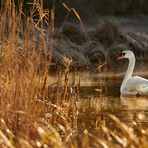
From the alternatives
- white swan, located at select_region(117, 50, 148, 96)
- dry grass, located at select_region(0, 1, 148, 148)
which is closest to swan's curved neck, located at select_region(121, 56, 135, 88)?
white swan, located at select_region(117, 50, 148, 96)

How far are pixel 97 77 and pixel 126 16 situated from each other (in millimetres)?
13975

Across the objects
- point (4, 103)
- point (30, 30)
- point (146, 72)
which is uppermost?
point (30, 30)

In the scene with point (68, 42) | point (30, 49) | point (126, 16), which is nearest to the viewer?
point (30, 49)

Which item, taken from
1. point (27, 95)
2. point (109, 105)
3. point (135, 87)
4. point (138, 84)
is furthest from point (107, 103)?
point (27, 95)

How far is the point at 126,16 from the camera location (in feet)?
99.1

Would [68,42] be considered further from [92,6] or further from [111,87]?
[92,6]

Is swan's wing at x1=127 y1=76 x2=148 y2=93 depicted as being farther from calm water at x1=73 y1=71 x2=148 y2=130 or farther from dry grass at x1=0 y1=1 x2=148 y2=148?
dry grass at x1=0 y1=1 x2=148 y2=148

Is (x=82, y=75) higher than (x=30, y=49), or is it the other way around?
(x=30, y=49)

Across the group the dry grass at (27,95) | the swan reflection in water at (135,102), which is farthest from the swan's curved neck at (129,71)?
the dry grass at (27,95)

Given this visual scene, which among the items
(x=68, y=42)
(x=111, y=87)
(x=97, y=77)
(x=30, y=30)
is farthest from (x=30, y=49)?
(x=68, y=42)

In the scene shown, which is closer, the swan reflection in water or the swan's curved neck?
the swan reflection in water

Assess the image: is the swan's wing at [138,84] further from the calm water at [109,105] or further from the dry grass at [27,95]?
the dry grass at [27,95]

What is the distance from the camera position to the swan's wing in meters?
14.6

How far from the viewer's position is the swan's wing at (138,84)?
47.9 ft
